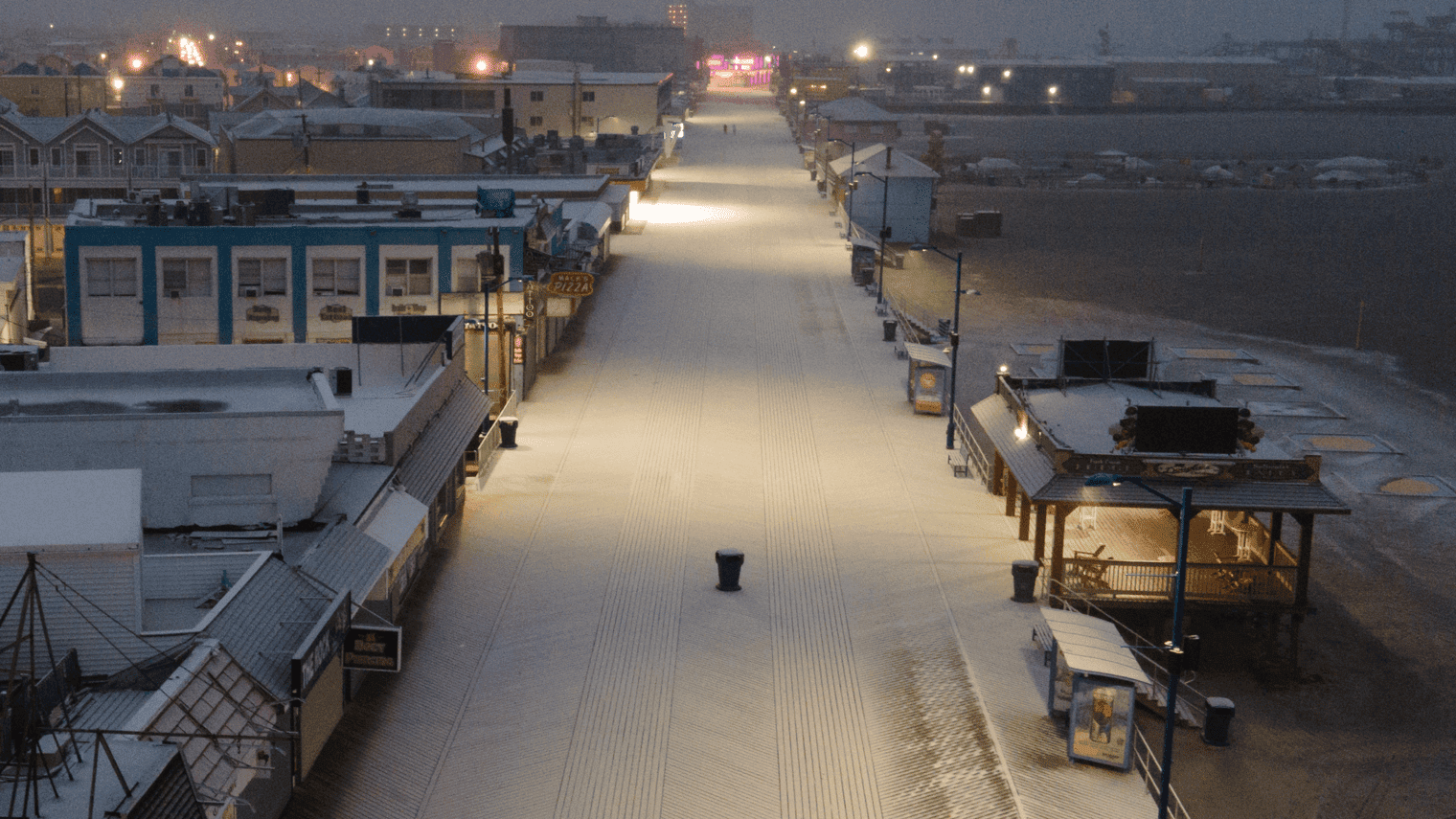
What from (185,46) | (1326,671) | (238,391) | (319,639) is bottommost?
(1326,671)

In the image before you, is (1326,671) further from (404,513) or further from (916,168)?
(916,168)

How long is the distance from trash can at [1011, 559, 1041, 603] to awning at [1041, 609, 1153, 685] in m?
3.38

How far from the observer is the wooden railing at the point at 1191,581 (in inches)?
1109

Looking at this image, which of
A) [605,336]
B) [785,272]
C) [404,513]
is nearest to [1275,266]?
[785,272]

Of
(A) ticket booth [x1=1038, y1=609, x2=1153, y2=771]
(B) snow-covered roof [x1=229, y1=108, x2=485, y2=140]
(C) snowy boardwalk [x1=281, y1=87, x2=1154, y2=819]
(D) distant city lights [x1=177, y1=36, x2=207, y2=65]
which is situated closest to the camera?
(C) snowy boardwalk [x1=281, y1=87, x2=1154, y2=819]

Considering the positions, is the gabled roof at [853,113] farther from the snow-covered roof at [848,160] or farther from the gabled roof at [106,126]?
the gabled roof at [106,126]

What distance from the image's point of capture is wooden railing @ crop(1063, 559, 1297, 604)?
28.2 meters

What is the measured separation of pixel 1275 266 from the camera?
3329 inches

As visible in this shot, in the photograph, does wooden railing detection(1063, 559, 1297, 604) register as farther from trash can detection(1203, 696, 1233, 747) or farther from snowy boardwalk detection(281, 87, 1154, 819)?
trash can detection(1203, 696, 1233, 747)

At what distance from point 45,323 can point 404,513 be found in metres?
34.8

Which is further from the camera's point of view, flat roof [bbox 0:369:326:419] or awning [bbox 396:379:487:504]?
awning [bbox 396:379:487:504]

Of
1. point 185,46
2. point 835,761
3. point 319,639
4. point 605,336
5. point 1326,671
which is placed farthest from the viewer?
point 185,46

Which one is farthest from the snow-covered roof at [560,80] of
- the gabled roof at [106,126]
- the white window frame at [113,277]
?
the white window frame at [113,277]

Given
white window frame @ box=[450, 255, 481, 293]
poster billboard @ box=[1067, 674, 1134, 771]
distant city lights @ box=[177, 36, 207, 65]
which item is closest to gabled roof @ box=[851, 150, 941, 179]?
white window frame @ box=[450, 255, 481, 293]
